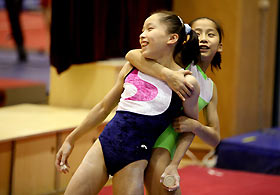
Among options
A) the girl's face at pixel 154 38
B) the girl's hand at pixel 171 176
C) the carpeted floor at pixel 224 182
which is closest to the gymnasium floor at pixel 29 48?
the carpeted floor at pixel 224 182

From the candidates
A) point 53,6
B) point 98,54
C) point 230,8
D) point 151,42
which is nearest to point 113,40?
point 98,54

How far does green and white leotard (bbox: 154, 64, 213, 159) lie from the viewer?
6.94 feet

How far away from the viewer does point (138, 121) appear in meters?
2.03

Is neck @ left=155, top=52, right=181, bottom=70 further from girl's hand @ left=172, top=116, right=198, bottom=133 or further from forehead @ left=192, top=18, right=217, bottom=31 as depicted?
forehead @ left=192, top=18, right=217, bottom=31

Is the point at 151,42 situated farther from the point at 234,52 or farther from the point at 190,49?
the point at 234,52

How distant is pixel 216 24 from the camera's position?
7.89ft

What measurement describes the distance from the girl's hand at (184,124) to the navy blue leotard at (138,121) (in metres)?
0.04

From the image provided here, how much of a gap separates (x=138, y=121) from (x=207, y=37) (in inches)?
22.2

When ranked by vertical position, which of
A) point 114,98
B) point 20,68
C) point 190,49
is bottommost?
point 20,68

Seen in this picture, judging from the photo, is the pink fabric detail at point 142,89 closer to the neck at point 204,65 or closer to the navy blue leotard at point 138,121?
the navy blue leotard at point 138,121

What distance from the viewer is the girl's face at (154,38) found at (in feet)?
6.73

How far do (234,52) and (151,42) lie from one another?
283 centimetres

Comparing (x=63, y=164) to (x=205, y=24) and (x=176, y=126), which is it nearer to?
(x=176, y=126)

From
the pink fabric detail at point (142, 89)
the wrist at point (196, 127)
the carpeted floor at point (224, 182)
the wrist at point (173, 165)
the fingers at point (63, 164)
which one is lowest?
the carpeted floor at point (224, 182)
